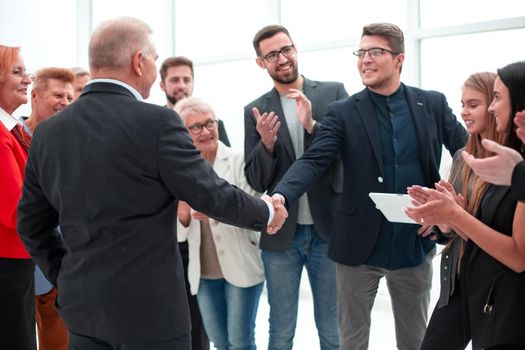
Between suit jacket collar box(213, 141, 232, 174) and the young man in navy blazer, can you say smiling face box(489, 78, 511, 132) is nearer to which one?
the young man in navy blazer

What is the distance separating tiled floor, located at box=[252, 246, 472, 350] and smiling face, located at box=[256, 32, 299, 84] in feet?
4.60

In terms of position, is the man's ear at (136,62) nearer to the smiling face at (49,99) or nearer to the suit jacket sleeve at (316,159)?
the suit jacket sleeve at (316,159)

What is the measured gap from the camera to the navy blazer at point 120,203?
184 centimetres

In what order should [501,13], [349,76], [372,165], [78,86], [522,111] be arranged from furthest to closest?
[349,76] → [501,13] → [78,86] → [372,165] → [522,111]

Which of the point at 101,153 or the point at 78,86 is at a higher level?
the point at 78,86

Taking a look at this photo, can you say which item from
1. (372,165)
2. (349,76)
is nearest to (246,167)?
(372,165)

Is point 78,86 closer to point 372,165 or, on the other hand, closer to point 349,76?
point 372,165

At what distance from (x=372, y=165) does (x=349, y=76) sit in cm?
284

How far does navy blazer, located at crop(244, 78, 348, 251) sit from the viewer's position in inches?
118

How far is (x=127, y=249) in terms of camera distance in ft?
6.06

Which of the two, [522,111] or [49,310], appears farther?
[49,310]

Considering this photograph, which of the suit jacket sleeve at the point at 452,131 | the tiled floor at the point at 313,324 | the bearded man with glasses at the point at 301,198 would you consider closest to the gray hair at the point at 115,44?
the bearded man with glasses at the point at 301,198

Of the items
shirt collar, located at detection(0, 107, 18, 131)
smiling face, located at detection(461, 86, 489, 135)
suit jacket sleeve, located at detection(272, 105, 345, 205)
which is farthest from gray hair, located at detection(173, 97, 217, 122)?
smiling face, located at detection(461, 86, 489, 135)

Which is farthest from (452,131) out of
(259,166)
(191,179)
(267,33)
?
(191,179)
